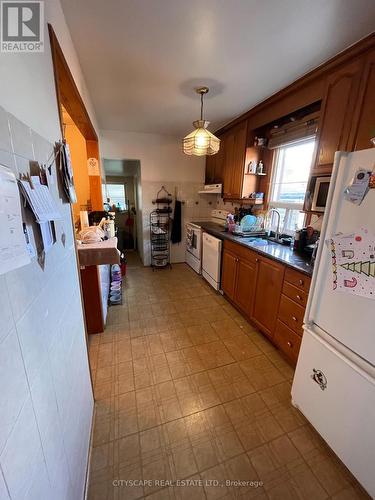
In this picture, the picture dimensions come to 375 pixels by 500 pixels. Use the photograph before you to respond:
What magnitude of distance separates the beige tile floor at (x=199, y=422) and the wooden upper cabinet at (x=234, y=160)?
1.98m

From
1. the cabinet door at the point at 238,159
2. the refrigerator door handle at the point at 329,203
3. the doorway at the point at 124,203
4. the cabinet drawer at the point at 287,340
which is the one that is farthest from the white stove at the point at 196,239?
the refrigerator door handle at the point at 329,203

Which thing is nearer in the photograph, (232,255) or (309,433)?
(309,433)

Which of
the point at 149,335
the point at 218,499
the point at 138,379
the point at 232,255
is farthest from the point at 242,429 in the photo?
the point at 232,255

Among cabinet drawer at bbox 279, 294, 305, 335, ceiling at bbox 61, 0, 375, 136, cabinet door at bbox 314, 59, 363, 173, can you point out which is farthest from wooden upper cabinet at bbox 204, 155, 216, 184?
cabinet drawer at bbox 279, 294, 305, 335

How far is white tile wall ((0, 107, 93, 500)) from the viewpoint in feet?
1.60

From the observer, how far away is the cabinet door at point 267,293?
6.29ft

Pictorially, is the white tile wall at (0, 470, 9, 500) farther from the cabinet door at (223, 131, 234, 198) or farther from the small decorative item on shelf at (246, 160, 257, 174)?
the cabinet door at (223, 131, 234, 198)

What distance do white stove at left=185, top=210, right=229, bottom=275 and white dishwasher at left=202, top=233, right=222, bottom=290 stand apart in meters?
0.17

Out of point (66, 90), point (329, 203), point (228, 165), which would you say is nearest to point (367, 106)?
point (329, 203)

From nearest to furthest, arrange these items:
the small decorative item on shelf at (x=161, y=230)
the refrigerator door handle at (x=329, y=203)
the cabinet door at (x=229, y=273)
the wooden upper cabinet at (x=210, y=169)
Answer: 1. the refrigerator door handle at (x=329, y=203)
2. the cabinet door at (x=229, y=273)
3. the wooden upper cabinet at (x=210, y=169)
4. the small decorative item on shelf at (x=161, y=230)

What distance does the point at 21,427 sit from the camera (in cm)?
52

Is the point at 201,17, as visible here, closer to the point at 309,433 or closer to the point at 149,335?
the point at 149,335

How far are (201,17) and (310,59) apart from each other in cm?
96

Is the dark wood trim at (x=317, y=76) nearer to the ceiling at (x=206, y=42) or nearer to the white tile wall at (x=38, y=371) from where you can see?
the ceiling at (x=206, y=42)
